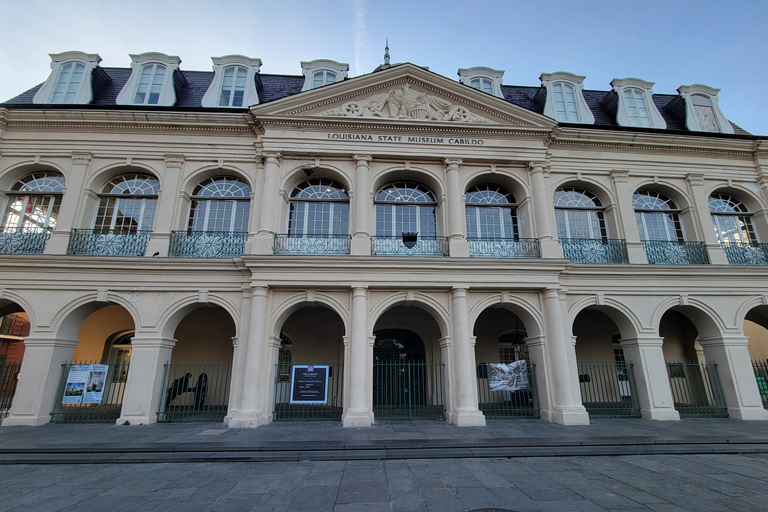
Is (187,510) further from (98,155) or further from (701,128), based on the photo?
(701,128)

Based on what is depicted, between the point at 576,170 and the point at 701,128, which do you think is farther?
the point at 701,128

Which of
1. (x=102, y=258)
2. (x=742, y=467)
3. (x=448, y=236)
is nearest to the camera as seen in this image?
(x=742, y=467)

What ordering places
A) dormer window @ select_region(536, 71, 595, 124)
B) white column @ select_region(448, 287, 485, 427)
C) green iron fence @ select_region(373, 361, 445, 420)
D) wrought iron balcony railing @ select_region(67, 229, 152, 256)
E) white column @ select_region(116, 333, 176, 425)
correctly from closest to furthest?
white column @ select_region(448, 287, 485, 427) → white column @ select_region(116, 333, 176, 425) → wrought iron balcony railing @ select_region(67, 229, 152, 256) → green iron fence @ select_region(373, 361, 445, 420) → dormer window @ select_region(536, 71, 595, 124)

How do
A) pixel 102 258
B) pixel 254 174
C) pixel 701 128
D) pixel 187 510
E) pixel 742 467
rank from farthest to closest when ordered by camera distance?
pixel 701 128
pixel 254 174
pixel 102 258
pixel 742 467
pixel 187 510

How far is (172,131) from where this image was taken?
12.9 metres

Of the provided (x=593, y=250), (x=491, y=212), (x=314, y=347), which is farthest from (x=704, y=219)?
(x=314, y=347)

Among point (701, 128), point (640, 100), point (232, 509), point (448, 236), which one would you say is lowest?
point (232, 509)

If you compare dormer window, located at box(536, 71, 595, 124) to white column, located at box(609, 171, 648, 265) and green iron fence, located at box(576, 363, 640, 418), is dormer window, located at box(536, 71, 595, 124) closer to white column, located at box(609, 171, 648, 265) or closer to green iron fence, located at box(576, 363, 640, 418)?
white column, located at box(609, 171, 648, 265)

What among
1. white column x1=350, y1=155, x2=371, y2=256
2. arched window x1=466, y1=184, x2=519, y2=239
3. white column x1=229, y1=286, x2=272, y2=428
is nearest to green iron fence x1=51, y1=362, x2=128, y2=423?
white column x1=229, y1=286, x2=272, y2=428

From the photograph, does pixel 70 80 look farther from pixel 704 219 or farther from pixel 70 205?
pixel 704 219

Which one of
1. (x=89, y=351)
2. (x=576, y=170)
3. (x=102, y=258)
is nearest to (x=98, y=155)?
(x=102, y=258)

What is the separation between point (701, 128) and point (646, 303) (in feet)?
25.8

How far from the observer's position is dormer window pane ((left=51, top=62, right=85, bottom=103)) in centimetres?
1338

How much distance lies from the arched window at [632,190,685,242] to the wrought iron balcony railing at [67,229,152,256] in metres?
17.1
